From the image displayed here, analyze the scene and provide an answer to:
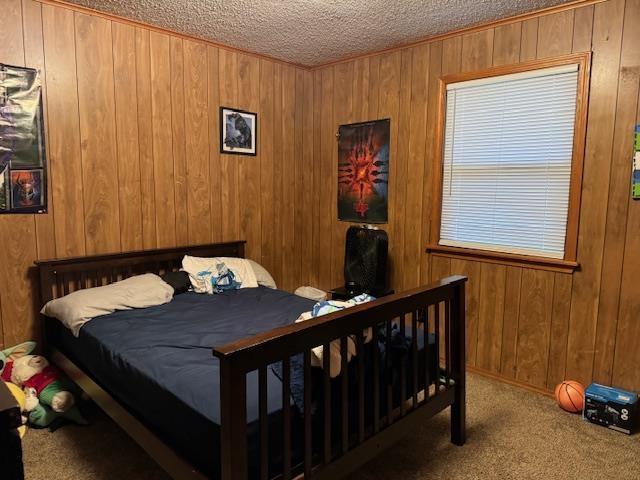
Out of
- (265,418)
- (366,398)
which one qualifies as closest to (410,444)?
(366,398)

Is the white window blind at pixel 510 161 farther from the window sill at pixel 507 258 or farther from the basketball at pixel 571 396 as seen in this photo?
the basketball at pixel 571 396

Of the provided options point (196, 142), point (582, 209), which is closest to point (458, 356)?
point (582, 209)

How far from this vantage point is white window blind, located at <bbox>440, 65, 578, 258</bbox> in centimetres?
284

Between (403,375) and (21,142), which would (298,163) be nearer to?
(21,142)

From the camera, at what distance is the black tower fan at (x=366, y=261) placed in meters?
3.59

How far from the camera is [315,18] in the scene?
3000 millimetres

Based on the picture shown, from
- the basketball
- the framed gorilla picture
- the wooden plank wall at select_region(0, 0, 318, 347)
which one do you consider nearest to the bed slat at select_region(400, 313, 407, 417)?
the basketball

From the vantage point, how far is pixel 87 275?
9.87 feet

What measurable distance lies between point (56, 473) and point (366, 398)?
1.49 meters

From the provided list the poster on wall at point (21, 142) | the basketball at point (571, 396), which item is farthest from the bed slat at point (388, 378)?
the poster on wall at point (21, 142)

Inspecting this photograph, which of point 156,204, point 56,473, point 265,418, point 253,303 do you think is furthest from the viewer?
point 156,204

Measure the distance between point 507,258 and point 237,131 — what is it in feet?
7.62

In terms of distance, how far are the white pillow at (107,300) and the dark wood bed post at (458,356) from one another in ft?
5.92

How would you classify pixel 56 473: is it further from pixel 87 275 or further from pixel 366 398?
pixel 366 398
